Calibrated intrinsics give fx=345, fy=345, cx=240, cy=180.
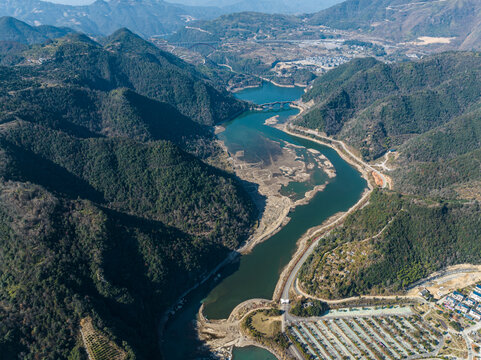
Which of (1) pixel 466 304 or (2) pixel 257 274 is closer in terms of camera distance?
(1) pixel 466 304

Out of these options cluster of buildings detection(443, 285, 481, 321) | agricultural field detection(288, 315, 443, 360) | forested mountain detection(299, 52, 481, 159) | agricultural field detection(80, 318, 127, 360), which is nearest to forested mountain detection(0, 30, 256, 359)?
agricultural field detection(80, 318, 127, 360)

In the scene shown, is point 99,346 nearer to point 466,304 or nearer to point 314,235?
point 314,235

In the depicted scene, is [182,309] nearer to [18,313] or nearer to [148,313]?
[148,313]

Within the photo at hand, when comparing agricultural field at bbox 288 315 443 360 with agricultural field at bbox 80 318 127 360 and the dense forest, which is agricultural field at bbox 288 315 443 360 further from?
agricultural field at bbox 80 318 127 360

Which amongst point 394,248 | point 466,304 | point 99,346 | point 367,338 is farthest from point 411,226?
point 99,346

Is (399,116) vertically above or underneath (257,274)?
above

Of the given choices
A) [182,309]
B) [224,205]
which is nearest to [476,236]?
[224,205]

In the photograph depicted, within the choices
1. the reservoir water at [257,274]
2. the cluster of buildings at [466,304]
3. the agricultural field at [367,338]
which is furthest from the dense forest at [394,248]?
the reservoir water at [257,274]
